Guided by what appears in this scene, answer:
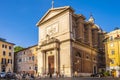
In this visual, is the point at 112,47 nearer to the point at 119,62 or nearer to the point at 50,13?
the point at 119,62

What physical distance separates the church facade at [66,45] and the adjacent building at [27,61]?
488 inches

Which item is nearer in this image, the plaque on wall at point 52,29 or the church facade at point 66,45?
the church facade at point 66,45

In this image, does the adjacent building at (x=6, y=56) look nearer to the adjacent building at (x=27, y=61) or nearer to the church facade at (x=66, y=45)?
the adjacent building at (x=27, y=61)

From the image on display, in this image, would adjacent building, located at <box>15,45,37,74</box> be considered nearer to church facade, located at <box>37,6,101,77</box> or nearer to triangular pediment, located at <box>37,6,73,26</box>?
church facade, located at <box>37,6,101,77</box>

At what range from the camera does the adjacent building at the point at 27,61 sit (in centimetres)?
6881

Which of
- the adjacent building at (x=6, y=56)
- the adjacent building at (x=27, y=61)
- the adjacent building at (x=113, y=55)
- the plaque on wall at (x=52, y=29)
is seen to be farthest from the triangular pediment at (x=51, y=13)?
the adjacent building at (x=6, y=56)

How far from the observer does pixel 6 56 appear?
75.1 metres

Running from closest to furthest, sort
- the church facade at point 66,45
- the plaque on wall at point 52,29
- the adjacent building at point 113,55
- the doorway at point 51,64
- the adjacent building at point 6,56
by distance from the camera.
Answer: the church facade at point 66,45, the doorway at point 51,64, the plaque on wall at point 52,29, the adjacent building at point 113,55, the adjacent building at point 6,56

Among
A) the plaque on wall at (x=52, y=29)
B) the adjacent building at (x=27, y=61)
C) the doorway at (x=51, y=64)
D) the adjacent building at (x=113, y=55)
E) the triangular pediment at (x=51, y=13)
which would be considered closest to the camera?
the doorway at (x=51, y=64)

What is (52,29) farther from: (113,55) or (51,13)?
(113,55)

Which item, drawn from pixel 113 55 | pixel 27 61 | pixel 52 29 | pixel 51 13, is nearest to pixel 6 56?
pixel 27 61

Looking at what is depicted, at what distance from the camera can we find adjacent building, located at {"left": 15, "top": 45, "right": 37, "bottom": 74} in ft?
226

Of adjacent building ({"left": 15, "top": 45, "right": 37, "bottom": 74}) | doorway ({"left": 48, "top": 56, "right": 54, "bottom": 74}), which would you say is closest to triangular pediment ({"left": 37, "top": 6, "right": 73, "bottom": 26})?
doorway ({"left": 48, "top": 56, "right": 54, "bottom": 74})

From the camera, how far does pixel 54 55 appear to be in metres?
50.2
